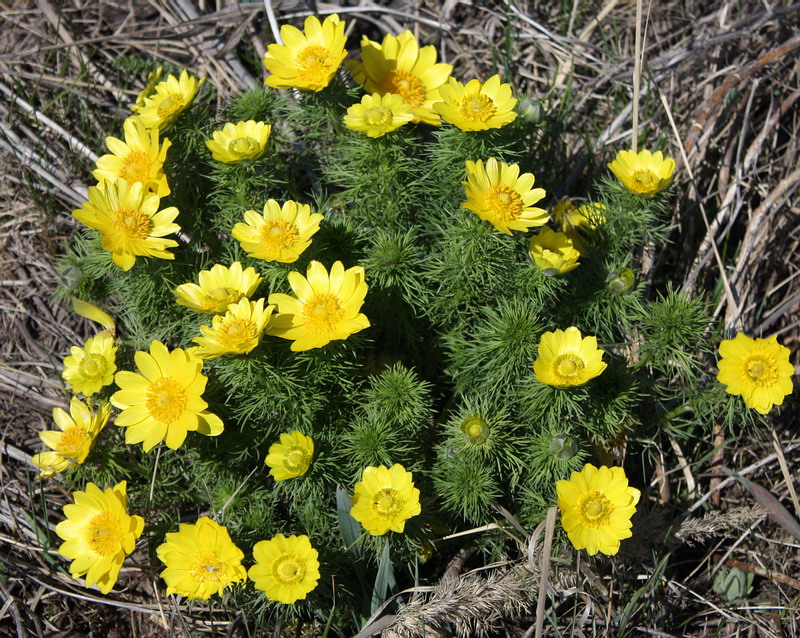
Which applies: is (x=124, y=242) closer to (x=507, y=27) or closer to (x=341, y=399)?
(x=341, y=399)

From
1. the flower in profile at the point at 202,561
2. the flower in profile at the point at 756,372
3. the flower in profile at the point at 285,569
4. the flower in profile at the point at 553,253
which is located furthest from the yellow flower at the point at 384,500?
the flower in profile at the point at 756,372

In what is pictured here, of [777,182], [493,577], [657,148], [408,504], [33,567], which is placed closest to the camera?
[408,504]

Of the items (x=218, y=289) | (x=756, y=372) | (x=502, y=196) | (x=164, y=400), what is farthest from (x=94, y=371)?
(x=756, y=372)

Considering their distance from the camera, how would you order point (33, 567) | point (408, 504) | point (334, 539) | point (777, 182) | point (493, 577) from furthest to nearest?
point (777, 182) < point (33, 567) < point (334, 539) < point (493, 577) < point (408, 504)

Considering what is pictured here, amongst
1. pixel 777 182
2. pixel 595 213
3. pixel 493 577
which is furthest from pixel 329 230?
pixel 777 182

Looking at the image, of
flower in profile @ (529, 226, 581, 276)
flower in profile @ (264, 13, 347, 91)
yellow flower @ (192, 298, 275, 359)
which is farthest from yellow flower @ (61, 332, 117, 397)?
flower in profile @ (529, 226, 581, 276)

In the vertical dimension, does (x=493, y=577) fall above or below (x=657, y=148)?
below
